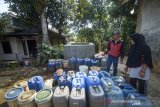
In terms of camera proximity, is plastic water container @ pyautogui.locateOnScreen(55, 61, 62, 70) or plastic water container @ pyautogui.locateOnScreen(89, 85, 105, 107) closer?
plastic water container @ pyautogui.locateOnScreen(89, 85, 105, 107)

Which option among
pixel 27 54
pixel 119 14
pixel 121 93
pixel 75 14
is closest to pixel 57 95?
pixel 121 93

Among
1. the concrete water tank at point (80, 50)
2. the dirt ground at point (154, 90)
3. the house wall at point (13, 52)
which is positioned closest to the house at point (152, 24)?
the dirt ground at point (154, 90)

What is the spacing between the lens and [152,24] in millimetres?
6438

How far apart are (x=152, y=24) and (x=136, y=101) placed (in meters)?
4.37

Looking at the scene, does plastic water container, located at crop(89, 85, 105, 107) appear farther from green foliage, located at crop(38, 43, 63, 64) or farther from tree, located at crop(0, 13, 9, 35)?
tree, located at crop(0, 13, 9, 35)

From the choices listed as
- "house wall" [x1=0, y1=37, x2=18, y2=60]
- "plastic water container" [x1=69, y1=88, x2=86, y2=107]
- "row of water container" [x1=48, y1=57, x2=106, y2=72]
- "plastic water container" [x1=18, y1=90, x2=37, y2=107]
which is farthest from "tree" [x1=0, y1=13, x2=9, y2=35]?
"plastic water container" [x1=69, y1=88, x2=86, y2=107]

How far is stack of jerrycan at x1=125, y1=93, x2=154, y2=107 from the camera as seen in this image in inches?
124

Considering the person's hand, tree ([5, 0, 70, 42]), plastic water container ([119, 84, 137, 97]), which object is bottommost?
plastic water container ([119, 84, 137, 97])

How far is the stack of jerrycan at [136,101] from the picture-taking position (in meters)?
3.15

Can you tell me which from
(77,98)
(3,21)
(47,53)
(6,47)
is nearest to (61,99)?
(77,98)

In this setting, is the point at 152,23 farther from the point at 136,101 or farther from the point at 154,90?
the point at 136,101

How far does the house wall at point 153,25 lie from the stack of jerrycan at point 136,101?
357cm

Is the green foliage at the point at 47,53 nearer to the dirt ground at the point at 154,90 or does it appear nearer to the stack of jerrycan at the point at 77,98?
the dirt ground at the point at 154,90

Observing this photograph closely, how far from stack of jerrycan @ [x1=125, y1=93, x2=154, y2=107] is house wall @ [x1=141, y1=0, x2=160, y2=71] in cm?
357
